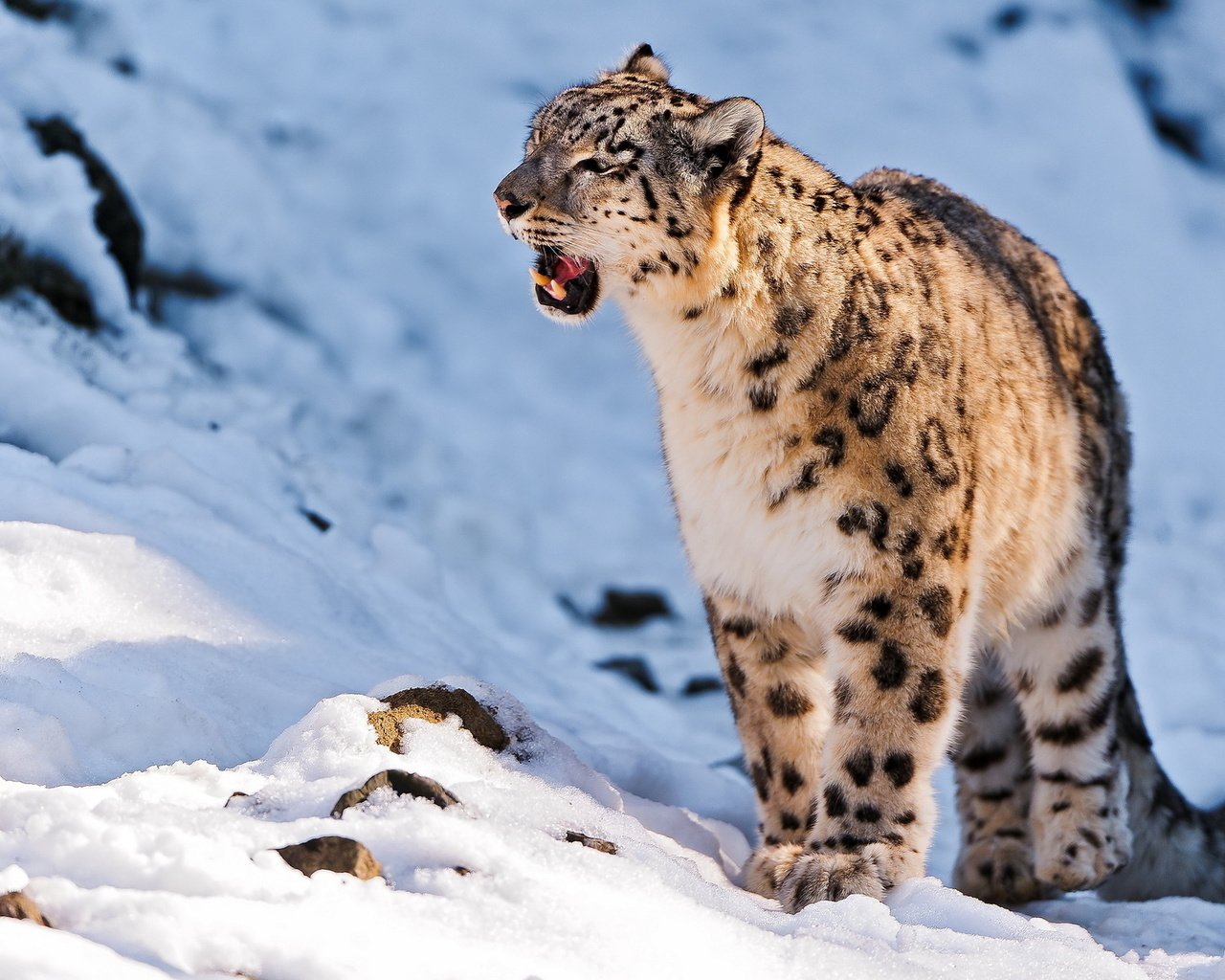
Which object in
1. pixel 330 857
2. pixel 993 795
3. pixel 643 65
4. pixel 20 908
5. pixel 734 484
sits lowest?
pixel 20 908

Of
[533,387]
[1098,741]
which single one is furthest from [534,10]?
[1098,741]

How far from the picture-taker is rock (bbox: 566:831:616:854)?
307 cm

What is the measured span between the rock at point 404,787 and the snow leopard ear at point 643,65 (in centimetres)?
214

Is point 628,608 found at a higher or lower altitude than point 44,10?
lower

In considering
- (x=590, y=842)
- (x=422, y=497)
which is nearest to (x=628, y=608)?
(x=422, y=497)

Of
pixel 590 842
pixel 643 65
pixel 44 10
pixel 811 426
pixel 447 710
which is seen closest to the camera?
pixel 590 842

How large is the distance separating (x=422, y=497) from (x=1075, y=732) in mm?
3633

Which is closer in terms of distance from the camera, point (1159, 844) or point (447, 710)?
point (447, 710)

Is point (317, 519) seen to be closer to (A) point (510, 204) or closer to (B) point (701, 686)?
(B) point (701, 686)

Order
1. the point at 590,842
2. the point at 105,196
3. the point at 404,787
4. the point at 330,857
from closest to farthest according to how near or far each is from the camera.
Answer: the point at 330,857, the point at 404,787, the point at 590,842, the point at 105,196

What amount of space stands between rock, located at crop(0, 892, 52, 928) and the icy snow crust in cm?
5

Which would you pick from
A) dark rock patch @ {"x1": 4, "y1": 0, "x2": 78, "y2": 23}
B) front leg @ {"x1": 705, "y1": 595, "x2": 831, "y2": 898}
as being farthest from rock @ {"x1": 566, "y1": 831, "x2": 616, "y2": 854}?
dark rock patch @ {"x1": 4, "y1": 0, "x2": 78, "y2": 23}

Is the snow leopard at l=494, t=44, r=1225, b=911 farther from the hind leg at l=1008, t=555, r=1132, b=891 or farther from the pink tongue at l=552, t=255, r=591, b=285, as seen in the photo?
the hind leg at l=1008, t=555, r=1132, b=891

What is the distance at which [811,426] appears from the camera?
3.78 meters
